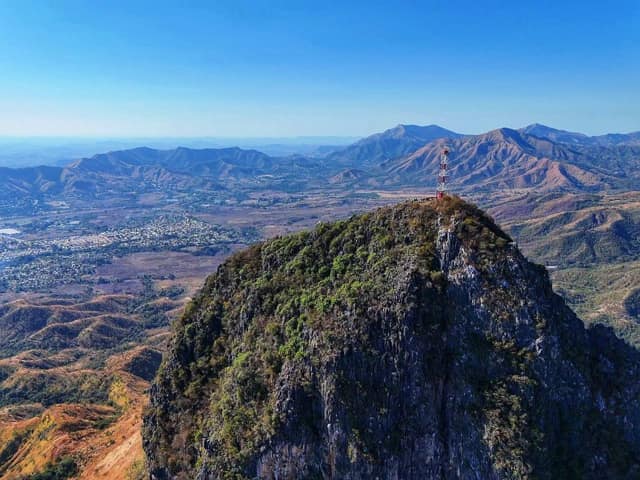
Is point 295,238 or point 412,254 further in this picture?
point 295,238

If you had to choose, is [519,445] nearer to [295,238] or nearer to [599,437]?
[599,437]

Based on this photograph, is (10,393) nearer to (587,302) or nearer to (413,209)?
(413,209)

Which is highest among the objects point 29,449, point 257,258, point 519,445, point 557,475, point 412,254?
point 412,254

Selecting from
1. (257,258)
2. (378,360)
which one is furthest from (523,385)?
(257,258)

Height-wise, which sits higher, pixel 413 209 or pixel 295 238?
pixel 413 209

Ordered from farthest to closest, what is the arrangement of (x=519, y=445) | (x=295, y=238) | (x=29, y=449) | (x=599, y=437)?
(x=29, y=449), (x=295, y=238), (x=599, y=437), (x=519, y=445)

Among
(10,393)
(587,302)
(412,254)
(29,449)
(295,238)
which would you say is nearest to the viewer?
(412,254)

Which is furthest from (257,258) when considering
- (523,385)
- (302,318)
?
(523,385)
